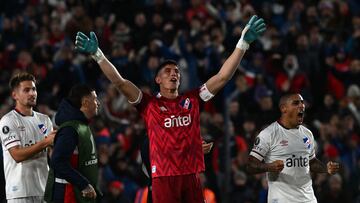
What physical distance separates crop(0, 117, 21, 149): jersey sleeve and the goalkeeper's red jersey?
4.55 feet

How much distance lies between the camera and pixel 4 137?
30.2 ft

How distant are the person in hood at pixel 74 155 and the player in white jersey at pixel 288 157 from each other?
1.79 metres

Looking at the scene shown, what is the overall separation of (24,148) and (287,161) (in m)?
2.77

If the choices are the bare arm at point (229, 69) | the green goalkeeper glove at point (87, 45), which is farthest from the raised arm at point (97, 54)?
the bare arm at point (229, 69)

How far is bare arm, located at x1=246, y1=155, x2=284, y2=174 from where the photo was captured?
9242mm

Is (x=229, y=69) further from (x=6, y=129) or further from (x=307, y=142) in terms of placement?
(x=6, y=129)

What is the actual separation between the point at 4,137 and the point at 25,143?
222mm

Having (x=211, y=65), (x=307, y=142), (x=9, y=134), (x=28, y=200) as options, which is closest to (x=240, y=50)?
(x=307, y=142)

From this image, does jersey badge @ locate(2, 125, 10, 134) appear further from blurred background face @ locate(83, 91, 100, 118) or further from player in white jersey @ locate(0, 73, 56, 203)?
blurred background face @ locate(83, 91, 100, 118)

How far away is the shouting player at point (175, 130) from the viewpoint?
8.50 m

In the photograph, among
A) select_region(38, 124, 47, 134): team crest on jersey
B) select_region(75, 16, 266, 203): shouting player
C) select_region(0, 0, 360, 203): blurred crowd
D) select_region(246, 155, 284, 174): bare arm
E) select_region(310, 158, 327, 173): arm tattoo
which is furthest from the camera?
select_region(0, 0, 360, 203): blurred crowd

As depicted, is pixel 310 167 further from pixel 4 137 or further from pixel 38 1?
pixel 38 1

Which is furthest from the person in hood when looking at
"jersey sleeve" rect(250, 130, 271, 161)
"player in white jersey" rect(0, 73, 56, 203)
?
"jersey sleeve" rect(250, 130, 271, 161)

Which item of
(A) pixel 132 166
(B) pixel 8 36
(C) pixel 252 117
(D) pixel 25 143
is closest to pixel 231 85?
(C) pixel 252 117
